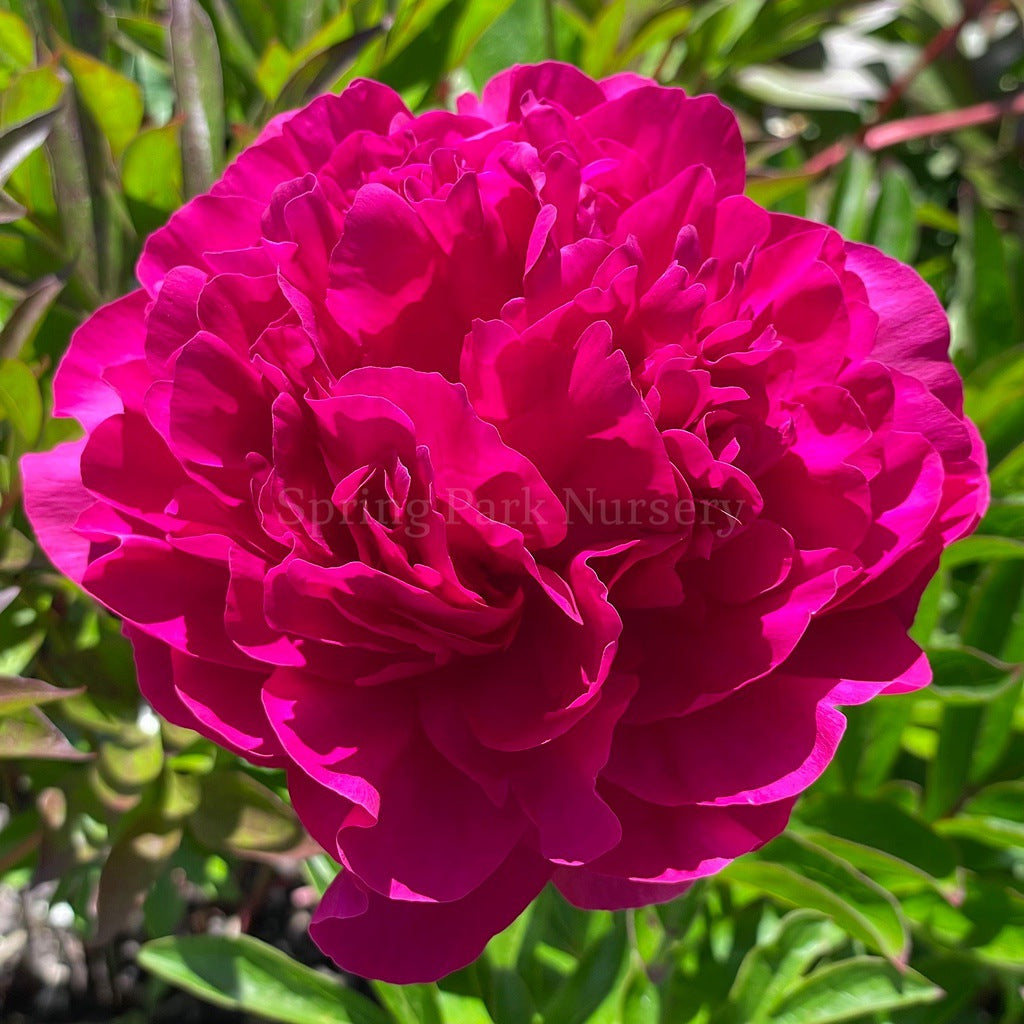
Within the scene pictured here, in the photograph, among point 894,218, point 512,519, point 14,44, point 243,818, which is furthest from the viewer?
point 894,218

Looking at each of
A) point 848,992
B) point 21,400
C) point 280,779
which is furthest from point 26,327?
point 848,992

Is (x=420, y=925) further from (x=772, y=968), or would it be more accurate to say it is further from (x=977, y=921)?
(x=977, y=921)

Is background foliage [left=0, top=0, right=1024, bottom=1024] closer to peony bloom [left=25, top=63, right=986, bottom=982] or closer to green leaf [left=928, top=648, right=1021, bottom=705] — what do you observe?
green leaf [left=928, top=648, right=1021, bottom=705]

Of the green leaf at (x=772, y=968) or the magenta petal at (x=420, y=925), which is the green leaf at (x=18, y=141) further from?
the green leaf at (x=772, y=968)

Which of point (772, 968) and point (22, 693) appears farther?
point (772, 968)

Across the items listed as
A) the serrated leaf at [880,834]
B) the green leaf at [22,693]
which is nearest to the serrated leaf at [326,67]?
the green leaf at [22,693]

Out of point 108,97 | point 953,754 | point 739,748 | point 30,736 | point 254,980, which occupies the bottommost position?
point 254,980

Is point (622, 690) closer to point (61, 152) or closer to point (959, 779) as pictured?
point (959, 779)

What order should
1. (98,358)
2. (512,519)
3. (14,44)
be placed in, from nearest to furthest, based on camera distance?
(512,519) < (98,358) < (14,44)
